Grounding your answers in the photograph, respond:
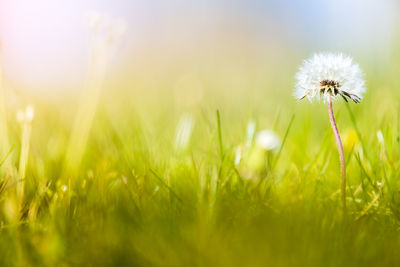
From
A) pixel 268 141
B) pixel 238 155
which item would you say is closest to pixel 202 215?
pixel 238 155

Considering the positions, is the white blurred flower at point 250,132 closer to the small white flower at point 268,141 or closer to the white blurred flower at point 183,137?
the small white flower at point 268,141

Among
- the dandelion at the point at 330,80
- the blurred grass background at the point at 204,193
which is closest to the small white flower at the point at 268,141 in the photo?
the blurred grass background at the point at 204,193

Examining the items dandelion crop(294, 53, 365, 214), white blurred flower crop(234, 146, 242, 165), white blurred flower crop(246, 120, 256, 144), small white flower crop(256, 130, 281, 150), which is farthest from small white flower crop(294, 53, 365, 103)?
small white flower crop(256, 130, 281, 150)

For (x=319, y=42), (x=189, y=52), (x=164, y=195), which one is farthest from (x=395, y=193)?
(x=189, y=52)

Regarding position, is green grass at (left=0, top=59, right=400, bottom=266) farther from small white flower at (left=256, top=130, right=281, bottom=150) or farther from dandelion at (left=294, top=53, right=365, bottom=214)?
dandelion at (left=294, top=53, right=365, bottom=214)

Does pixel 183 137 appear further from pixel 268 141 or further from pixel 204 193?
pixel 204 193

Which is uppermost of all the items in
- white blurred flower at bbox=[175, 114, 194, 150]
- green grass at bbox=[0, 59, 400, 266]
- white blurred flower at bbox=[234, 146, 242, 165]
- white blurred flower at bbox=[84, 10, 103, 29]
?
white blurred flower at bbox=[84, 10, 103, 29]

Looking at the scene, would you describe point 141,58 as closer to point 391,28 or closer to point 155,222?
point 391,28

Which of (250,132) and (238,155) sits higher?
(250,132)
